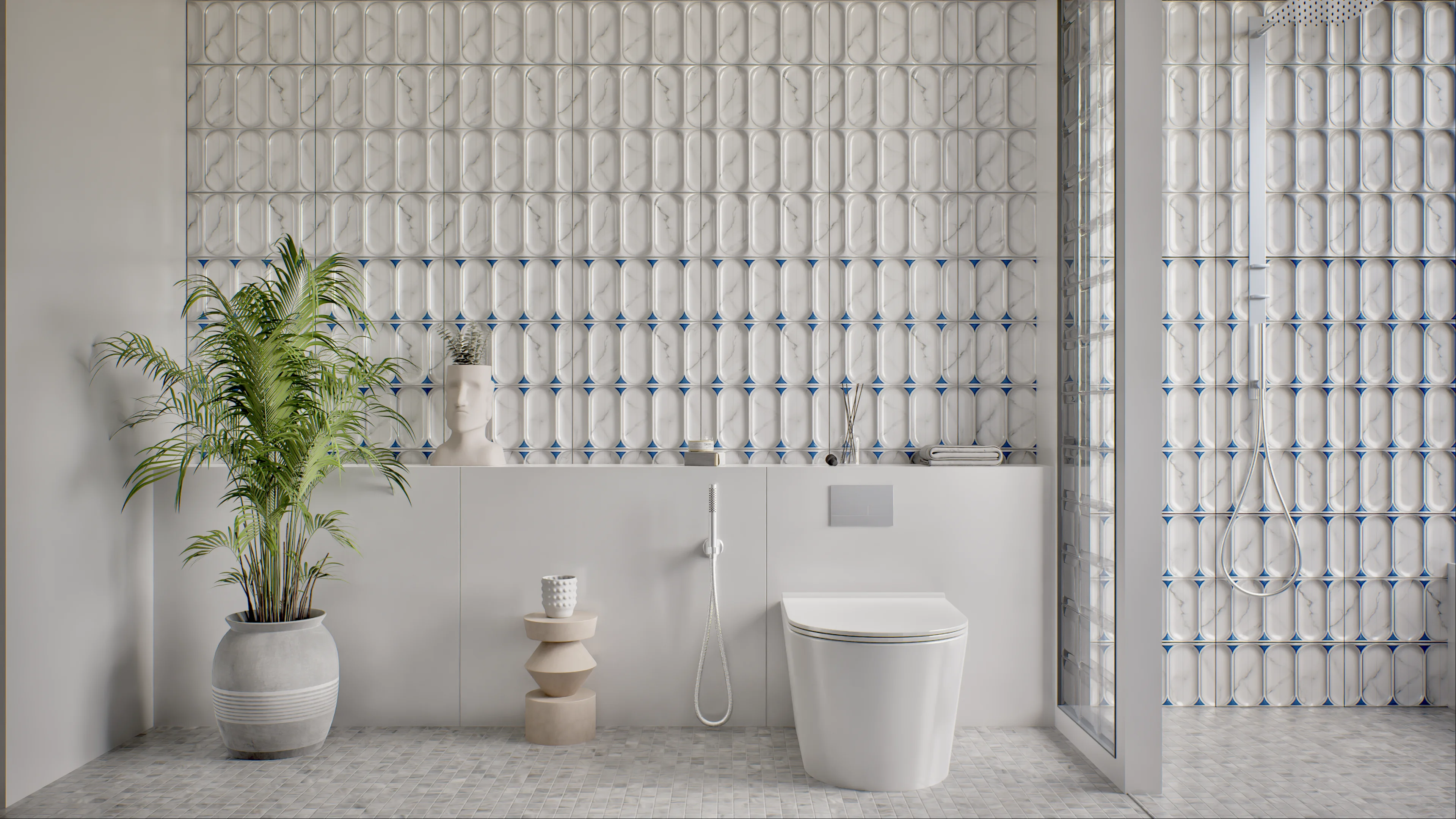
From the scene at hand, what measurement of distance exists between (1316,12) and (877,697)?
276 cm

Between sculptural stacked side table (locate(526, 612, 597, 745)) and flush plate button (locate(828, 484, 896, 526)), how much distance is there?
86cm

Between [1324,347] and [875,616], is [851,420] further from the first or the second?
[1324,347]

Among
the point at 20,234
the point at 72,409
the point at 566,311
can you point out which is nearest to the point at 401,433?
the point at 566,311

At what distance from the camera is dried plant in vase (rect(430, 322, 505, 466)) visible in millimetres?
2844

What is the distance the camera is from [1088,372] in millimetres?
2529

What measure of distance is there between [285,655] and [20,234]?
1.35 m

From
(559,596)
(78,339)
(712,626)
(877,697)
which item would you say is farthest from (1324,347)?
(78,339)

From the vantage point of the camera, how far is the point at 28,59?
2.28 m

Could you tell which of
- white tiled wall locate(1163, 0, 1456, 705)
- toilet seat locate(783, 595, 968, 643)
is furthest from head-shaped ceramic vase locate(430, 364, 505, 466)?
white tiled wall locate(1163, 0, 1456, 705)

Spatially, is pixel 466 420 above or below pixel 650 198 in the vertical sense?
below

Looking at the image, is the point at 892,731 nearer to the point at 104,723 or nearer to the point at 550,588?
the point at 550,588

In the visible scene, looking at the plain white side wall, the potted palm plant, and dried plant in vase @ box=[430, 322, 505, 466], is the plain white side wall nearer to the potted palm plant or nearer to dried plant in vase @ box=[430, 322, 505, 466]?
the potted palm plant

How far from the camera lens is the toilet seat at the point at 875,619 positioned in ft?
7.23

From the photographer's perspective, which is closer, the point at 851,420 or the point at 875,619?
the point at 875,619
